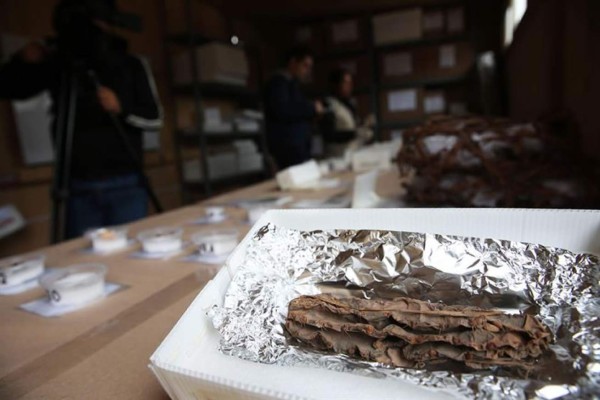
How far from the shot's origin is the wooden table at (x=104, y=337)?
1.08 feet

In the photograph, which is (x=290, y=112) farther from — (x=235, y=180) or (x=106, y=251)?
(x=106, y=251)

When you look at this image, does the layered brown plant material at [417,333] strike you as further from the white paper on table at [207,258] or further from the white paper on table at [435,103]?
the white paper on table at [435,103]

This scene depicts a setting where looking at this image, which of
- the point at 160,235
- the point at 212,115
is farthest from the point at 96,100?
the point at 212,115

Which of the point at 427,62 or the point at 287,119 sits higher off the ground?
the point at 427,62

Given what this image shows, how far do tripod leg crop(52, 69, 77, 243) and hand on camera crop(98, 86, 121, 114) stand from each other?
0.08m

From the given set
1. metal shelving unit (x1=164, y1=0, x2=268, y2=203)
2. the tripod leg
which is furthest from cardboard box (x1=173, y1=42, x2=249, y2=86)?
the tripod leg

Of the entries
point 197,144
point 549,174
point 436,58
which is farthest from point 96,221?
point 436,58

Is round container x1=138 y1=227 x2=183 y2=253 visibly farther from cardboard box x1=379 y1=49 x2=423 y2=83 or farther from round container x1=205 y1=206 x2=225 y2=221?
cardboard box x1=379 y1=49 x2=423 y2=83

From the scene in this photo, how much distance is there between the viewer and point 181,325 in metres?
0.27

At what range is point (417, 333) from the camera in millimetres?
252

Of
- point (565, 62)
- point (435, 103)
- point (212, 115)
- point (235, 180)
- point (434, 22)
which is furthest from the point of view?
point (435, 103)

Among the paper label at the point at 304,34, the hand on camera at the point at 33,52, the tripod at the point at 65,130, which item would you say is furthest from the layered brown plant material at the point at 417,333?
the paper label at the point at 304,34

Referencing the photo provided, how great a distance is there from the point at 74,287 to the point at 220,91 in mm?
2529

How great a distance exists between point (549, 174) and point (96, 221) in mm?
1358
